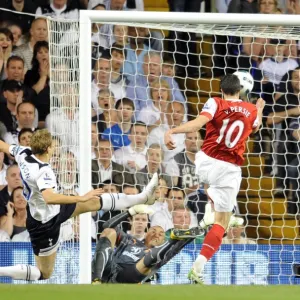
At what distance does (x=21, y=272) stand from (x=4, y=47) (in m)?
3.56

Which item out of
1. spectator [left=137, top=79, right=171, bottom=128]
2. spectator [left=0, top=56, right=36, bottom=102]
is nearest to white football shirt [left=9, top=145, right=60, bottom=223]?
spectator [left=137, top=79, right=171, bottom=128]

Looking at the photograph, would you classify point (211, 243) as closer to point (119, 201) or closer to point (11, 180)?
point (119, 201)

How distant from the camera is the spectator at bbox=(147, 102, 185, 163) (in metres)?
13.0

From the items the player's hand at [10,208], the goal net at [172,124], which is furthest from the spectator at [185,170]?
the player's hand at [10,208]

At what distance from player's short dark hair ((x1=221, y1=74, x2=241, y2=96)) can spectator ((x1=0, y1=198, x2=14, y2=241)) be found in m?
2.96

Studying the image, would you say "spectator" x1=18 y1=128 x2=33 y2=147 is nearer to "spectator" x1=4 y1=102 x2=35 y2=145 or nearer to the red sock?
"spectator" x1=4 y1=102 x2=35 y2=145

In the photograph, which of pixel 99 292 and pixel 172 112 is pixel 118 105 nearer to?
pixel 172 112

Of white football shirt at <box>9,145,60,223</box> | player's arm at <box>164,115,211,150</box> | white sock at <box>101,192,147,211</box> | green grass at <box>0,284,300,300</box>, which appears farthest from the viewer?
white sock at <box>101,192,147,211</box>

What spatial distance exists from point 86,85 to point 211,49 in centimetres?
324

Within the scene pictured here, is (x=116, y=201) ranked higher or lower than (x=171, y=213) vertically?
lower

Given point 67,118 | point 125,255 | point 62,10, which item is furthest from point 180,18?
point 62,10

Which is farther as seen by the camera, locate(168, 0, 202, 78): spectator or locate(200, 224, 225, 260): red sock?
locate(168, 0, 202, 78): spectator

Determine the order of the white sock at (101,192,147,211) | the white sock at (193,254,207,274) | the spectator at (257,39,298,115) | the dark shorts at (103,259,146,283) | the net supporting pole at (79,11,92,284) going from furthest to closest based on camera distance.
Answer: the spectator at (257,39,298,115) < the dark shorts at (103,259,146,283) < the net supporting pole at (79,11,92,284) < the white sock at (193,254,207,274) < the white sock at (101,192,147,211)

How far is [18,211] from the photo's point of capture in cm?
1307
